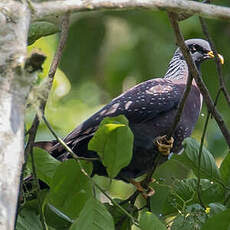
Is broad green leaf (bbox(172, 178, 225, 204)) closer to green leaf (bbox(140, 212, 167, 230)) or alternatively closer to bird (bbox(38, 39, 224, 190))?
green leaf (bbox(140, 212, 167, 230))

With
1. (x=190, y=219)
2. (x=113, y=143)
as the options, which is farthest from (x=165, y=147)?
(x=113, y=143)

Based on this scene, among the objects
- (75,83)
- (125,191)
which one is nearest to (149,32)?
(75,83)

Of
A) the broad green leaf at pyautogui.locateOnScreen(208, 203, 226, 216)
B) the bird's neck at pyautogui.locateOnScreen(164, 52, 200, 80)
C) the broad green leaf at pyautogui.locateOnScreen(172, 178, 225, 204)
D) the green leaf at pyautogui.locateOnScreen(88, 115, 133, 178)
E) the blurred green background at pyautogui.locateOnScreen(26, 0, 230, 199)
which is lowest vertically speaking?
the blurred green background at pyautogui.locateOnScreen(26, 0, 230, 199)

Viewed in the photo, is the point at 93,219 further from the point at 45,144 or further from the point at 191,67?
the point at 45,144

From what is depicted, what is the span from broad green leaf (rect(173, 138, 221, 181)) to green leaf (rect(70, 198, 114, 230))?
570 millimetres

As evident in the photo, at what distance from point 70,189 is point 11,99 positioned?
2.67ft

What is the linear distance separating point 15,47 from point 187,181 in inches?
48.9

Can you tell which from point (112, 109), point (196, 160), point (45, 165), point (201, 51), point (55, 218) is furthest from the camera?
point (201, 51)

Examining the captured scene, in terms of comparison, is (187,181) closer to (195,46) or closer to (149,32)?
(195,46)

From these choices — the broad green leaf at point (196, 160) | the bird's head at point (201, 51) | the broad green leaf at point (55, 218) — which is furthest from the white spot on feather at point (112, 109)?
the broad green leaf at point (55, 218)

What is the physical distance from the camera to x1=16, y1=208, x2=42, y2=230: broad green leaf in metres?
2.61

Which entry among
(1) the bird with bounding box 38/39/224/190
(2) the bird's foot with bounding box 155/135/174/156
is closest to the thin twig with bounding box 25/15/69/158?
(2) the bird's foot with bounding box 155/135/174/156

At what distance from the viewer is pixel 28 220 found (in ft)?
8.73

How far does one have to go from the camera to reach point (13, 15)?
1.92 m
